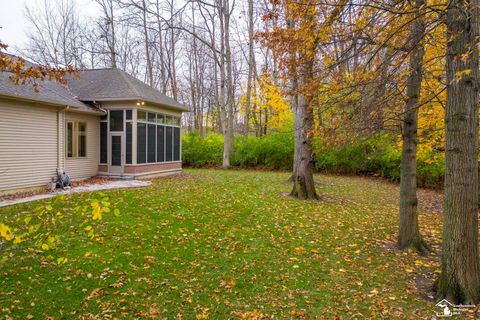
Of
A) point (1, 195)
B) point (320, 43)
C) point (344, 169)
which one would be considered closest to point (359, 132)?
point (320, 43)

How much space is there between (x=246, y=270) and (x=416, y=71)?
4341 millimetres

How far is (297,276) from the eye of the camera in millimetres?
4961

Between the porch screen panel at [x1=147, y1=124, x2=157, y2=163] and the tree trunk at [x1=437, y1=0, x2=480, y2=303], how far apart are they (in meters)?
13.0

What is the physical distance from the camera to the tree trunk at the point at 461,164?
400 cm

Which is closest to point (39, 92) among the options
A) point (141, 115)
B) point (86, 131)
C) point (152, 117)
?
point (86, 131)

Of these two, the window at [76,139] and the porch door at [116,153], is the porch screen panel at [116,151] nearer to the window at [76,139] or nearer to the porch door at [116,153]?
the porch door at [116,153]

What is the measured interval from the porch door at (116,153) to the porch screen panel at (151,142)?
4.36ft

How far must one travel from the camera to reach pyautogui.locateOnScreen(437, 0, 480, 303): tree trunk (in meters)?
4.00

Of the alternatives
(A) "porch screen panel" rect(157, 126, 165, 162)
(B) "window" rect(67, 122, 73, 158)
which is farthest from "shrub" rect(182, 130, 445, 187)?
(B) "window" rect(67, 122, 73, 158)

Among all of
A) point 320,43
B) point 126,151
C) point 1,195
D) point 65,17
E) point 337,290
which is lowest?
point 337,290

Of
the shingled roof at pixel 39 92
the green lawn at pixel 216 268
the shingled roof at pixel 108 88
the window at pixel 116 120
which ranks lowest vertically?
the green lawn at pixel 216 268

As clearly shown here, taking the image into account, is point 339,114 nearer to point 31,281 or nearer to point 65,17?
point 31,281

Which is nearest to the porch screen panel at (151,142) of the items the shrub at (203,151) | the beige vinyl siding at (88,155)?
the beige vinyl siding at (88,155)

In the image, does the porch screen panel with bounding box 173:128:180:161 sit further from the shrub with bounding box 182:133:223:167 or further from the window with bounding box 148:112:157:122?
the shrub with bounding box 182:133:223:167
